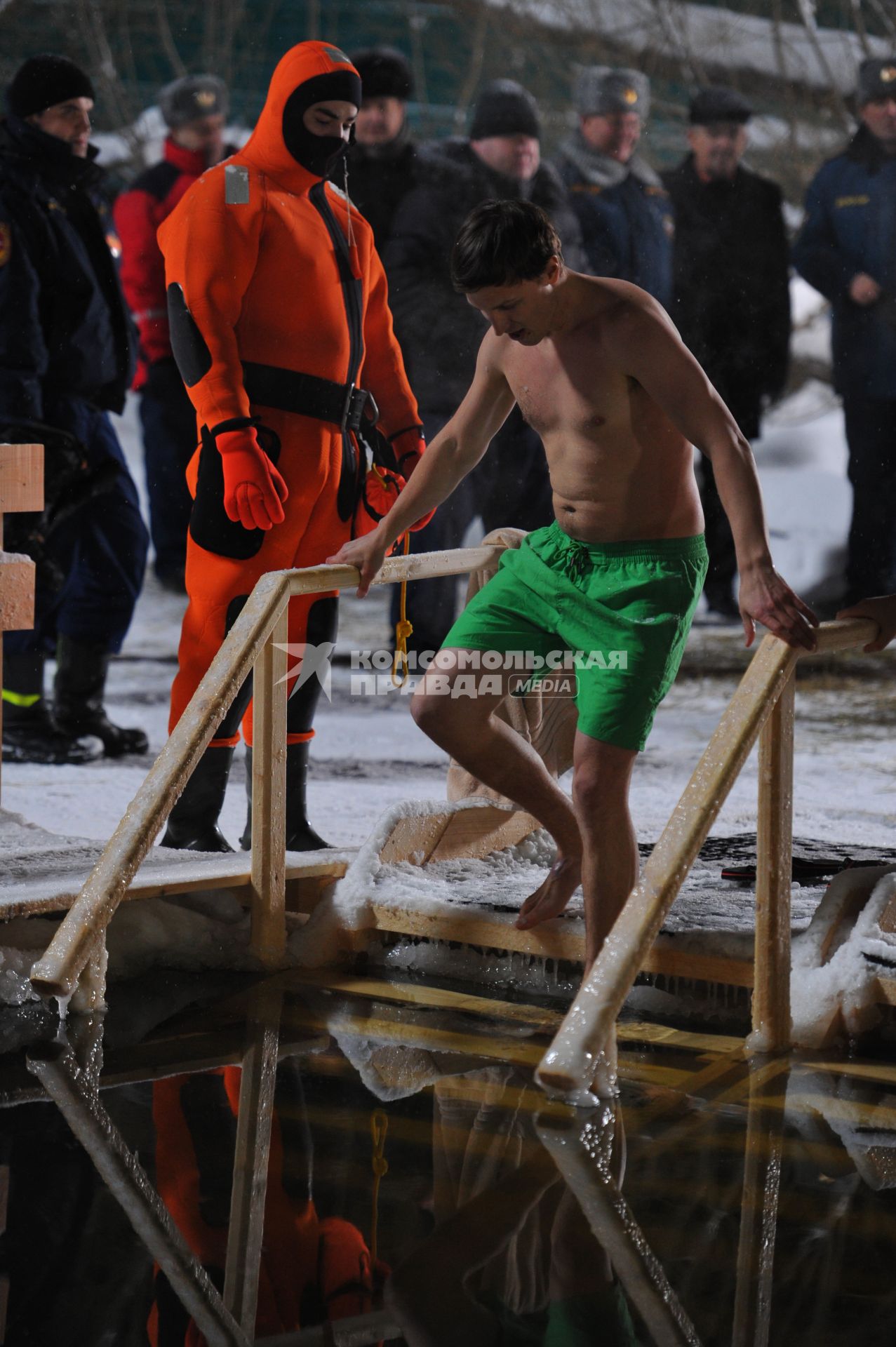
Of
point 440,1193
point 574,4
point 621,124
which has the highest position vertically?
point 574,4

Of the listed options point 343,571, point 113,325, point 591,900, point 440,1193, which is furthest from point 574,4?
point 440,1193

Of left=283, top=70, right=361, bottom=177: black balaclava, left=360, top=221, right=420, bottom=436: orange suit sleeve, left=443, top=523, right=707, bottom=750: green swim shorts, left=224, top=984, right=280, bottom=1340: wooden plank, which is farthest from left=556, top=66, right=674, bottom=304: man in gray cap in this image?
left=224, top=984, right=280, bottom=1340: wooden plank

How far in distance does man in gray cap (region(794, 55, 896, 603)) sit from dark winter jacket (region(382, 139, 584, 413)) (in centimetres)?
121

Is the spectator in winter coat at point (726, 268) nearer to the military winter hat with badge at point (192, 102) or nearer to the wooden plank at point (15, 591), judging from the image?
the military winter hat with badge at point (192, 102)

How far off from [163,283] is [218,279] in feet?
6.29

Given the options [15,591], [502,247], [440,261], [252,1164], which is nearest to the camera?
[252,1164]

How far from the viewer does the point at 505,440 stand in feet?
19.3

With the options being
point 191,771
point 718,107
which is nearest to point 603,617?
point 191,771

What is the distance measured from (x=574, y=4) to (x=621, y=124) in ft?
2.18

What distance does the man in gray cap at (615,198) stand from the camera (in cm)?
596

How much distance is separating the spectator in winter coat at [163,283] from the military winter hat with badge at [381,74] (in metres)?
0.52

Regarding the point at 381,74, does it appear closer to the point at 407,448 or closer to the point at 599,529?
the point at 407,448

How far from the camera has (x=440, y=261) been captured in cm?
561

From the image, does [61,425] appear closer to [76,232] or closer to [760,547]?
[76,232]
